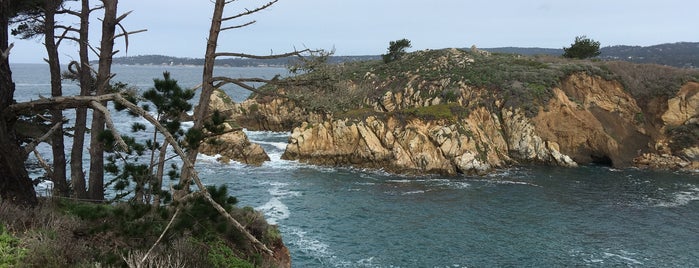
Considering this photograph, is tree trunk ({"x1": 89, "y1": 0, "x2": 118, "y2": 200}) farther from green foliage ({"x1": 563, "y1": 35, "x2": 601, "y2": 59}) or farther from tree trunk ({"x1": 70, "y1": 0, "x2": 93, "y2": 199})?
green foliage ({"x1": 563, "y1": 35, "x2": 601, "y2": 59})

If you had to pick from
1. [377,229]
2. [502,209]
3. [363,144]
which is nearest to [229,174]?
[363,144]

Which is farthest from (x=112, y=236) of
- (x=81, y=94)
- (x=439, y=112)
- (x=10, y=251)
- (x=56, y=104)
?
(x=439, y=112)

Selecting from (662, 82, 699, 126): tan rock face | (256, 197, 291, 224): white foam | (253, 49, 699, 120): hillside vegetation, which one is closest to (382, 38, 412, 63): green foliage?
(253, 49, 699, 120): hillside vegetation

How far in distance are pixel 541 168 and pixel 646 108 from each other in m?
16.0

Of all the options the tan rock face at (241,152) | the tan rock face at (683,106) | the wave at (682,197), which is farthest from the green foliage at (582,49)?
the tan rock face at (241,152)

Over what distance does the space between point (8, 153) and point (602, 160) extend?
45.8 metres

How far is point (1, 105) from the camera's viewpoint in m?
6.35

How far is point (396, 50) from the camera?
2660 inches

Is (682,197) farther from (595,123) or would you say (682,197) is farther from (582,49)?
(582,49)

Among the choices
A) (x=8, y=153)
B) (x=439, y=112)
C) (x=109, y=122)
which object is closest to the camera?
(x=109, y=122)

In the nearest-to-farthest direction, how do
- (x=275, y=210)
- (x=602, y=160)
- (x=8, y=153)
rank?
(x=8, y=153) → (x=275, y=210) → (x=602, y=160)

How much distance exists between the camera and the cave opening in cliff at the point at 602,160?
42281 mm

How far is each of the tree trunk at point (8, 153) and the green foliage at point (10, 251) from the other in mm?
662

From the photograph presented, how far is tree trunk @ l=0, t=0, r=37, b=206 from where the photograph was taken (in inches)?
251
